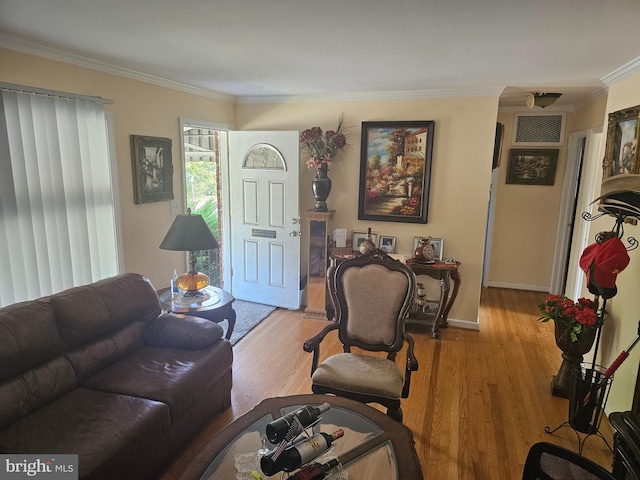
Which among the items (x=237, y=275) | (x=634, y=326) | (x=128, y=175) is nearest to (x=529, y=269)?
(x=634, y=326)

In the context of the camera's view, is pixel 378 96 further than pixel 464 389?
Yes

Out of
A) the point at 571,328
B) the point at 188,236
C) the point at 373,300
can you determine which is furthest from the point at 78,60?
the point at 571,328

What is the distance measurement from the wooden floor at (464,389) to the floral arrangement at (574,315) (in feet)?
1.93

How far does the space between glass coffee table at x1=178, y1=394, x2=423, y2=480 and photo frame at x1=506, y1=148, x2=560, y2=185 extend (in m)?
→ 4.31

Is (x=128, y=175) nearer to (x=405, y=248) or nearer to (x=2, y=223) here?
(x=2, y=223)

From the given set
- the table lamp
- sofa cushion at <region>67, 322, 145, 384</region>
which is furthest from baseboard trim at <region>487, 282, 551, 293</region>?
sofa cushion at <region>67, 322, 145, 384</region>

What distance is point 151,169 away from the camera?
136 inches

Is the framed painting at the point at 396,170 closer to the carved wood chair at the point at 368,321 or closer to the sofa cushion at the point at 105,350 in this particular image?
the carved wood chair at the point at 368,321

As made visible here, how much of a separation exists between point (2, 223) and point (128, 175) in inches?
39.9

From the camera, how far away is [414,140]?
402 cm

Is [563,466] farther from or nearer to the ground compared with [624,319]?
nearer to the ground

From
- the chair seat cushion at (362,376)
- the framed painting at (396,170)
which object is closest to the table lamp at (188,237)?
the chair seat cushion at (362,376)

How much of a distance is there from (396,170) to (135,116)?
247 centimetres

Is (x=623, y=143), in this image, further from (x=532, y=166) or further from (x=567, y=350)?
(x=532, y=166)
